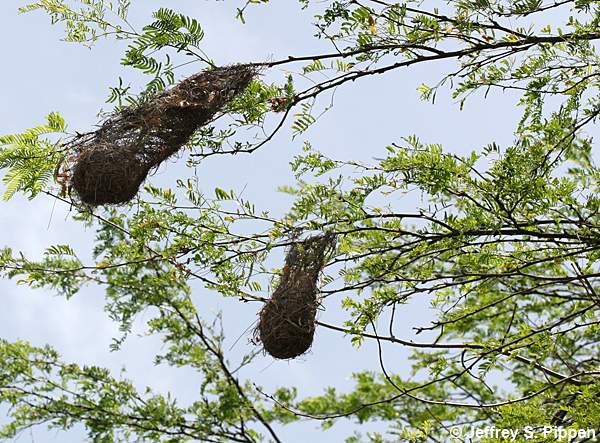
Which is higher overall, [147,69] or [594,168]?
[594,168]

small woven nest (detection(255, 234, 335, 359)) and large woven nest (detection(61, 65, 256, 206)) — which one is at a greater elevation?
large woven nest (detection(61, 65, 256, 206))

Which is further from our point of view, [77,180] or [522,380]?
[522,380]

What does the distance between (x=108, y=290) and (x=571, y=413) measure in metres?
4.49

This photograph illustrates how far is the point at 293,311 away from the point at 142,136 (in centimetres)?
96

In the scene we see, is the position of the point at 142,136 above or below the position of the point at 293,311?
above

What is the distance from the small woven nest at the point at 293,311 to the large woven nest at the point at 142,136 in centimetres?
73

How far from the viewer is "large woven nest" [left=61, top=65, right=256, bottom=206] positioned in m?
3.53

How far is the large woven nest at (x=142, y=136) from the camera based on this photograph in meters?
3.53

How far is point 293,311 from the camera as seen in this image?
140 inches

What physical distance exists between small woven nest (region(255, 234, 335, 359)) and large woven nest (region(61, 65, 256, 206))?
73 centimetres

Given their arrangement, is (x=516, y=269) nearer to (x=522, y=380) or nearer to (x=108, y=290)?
(x=522, y=380)

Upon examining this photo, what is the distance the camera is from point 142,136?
3.66m

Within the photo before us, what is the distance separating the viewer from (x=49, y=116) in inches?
160

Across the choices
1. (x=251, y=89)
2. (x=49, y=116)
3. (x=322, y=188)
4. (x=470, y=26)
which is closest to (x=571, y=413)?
(x=322, y=188)
